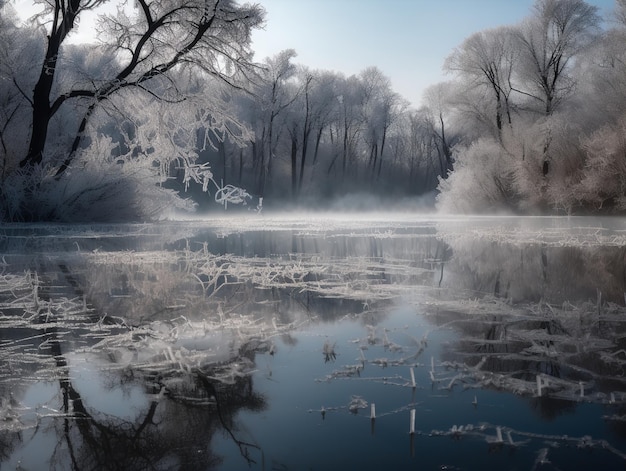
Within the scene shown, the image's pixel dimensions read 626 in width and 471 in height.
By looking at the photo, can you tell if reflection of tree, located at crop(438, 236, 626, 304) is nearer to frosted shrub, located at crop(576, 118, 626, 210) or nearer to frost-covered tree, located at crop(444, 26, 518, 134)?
frosted shrub, located at crop(576, 118, 626, 210)

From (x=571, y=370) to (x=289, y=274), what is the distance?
3.30 metres

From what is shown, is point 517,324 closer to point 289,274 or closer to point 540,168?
point 289,274

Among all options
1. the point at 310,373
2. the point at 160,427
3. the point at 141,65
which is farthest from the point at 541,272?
the point at 141,65

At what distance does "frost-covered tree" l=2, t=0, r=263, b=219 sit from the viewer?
12375mm

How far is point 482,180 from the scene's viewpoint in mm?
26734

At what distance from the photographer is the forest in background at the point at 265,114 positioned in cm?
1267

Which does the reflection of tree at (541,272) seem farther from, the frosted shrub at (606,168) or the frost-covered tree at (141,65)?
the frosted shrub at (606,168)

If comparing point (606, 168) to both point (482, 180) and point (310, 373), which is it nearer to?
point (482, 180)

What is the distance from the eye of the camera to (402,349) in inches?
105

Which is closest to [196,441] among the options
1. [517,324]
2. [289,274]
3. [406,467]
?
[406,467]

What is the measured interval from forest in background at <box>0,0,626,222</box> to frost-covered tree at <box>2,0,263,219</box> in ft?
0.11

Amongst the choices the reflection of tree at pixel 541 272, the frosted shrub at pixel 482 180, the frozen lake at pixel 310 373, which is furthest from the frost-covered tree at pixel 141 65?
the frosted shrub at pixel 482 180

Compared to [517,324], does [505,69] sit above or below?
above

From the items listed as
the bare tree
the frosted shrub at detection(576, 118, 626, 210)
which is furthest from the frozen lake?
the bare tree
